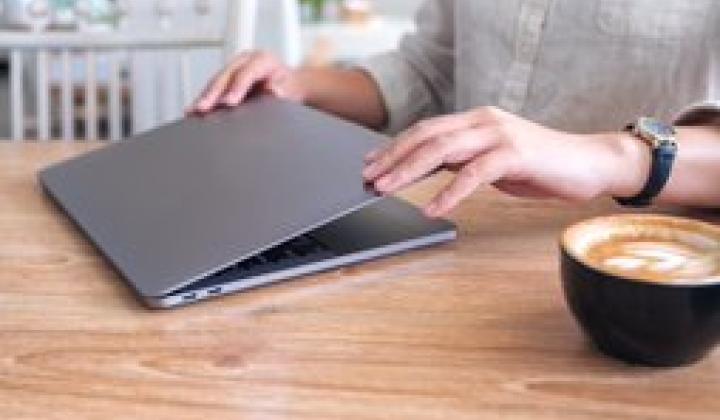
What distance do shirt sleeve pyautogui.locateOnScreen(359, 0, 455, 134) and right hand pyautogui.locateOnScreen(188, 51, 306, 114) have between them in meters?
0.15

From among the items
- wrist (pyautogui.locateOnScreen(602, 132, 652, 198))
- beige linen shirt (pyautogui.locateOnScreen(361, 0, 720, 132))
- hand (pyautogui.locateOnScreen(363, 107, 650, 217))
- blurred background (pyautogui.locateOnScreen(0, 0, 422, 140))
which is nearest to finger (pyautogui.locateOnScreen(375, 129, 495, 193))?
hand (pyautogui.locateOnScreen(363, 107, 650, 217))

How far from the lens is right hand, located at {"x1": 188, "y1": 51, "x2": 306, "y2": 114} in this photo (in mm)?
904

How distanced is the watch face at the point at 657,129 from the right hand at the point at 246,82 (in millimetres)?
353

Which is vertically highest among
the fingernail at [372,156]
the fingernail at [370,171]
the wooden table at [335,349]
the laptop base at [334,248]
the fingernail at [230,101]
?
the fingernail at [372,156]

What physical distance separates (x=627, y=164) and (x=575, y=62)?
33 cm

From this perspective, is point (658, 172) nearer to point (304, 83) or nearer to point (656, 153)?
point (656, 153)

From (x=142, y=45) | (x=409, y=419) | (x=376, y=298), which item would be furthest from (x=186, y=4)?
(x=409, y=419)

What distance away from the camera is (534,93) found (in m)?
1.06

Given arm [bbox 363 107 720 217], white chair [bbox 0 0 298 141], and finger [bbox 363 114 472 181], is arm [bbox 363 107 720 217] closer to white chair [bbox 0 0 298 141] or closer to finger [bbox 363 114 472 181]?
finger [bbox 363 114 472 181]

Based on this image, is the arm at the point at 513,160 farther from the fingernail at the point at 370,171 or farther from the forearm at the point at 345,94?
the forearm at the point at 345,94

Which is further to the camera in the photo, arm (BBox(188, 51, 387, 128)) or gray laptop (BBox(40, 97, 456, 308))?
arm (BBox(188, 51, 387, 128))

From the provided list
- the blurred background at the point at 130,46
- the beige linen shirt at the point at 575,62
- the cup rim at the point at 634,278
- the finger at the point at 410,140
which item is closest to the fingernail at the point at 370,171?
the finger at the point at 410,140

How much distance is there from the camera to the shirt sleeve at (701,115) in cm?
78

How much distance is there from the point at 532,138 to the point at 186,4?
0.75 meters
